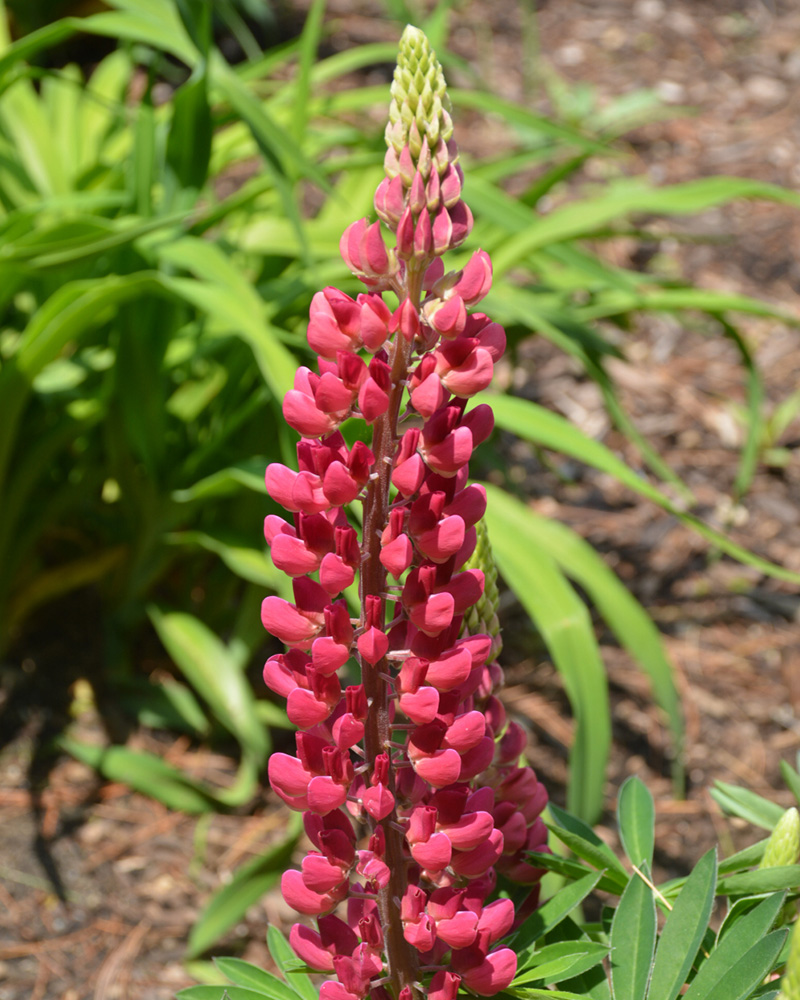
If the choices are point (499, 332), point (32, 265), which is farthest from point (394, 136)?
point (32, 265)

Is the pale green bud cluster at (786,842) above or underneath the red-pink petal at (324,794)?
underneath

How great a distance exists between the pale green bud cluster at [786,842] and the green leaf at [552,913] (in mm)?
109

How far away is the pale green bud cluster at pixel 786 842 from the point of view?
0.61 meters

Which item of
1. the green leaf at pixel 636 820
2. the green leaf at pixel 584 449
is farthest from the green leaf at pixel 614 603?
the green leaf at pixel 636 820

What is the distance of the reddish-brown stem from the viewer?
521 millimetres

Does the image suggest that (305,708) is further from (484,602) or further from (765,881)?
(765,881)

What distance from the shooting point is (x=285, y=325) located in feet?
5.05

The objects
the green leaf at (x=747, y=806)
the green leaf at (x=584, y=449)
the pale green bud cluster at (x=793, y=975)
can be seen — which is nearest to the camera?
the pale green bud cluster at (x=793, y=975)

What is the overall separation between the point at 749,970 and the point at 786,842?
11cm

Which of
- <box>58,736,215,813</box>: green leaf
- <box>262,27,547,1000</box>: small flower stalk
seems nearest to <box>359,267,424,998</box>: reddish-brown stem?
<box>262,27,547,1000</box>: small flower stalk

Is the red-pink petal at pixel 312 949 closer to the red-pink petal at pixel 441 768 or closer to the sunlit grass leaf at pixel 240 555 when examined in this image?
the red-pink petal at pixel 441 768

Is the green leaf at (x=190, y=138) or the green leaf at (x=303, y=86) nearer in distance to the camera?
the green leaf at (x=190, y=138)

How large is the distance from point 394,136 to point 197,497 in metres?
0.98

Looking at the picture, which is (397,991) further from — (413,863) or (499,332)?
(499,332)
